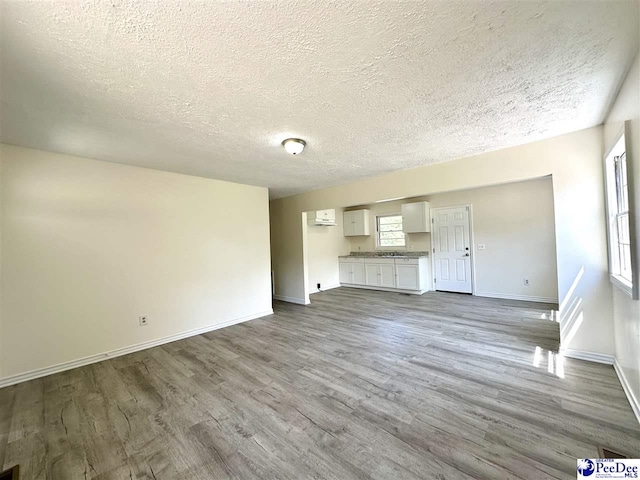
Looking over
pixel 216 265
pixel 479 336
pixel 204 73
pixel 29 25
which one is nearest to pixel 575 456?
pixel 479 336

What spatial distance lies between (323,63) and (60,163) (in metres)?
3.17

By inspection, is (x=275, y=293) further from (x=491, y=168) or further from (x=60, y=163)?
(x=491, y=168)

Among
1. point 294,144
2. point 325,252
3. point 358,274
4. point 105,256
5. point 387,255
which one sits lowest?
point 358,274

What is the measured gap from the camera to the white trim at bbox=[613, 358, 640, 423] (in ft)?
5.82

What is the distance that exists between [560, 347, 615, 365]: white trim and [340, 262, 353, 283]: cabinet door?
482 centimetres

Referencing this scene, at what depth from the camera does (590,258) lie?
8.31 feet

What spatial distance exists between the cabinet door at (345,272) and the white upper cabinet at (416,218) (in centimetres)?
187

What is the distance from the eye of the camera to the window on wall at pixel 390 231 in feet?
22.4

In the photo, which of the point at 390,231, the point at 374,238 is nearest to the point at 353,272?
the point at 374,238

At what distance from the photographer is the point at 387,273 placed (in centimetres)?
641

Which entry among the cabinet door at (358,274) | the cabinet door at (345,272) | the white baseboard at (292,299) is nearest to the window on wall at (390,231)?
the cabinet door at (358,274)

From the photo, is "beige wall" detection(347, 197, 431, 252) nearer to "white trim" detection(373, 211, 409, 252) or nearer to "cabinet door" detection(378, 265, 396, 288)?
"white trim" detection(373, 211, 409, 252)

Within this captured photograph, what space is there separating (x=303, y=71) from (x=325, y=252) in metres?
5.72

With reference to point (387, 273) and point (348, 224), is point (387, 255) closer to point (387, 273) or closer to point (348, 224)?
point (387, 273)
